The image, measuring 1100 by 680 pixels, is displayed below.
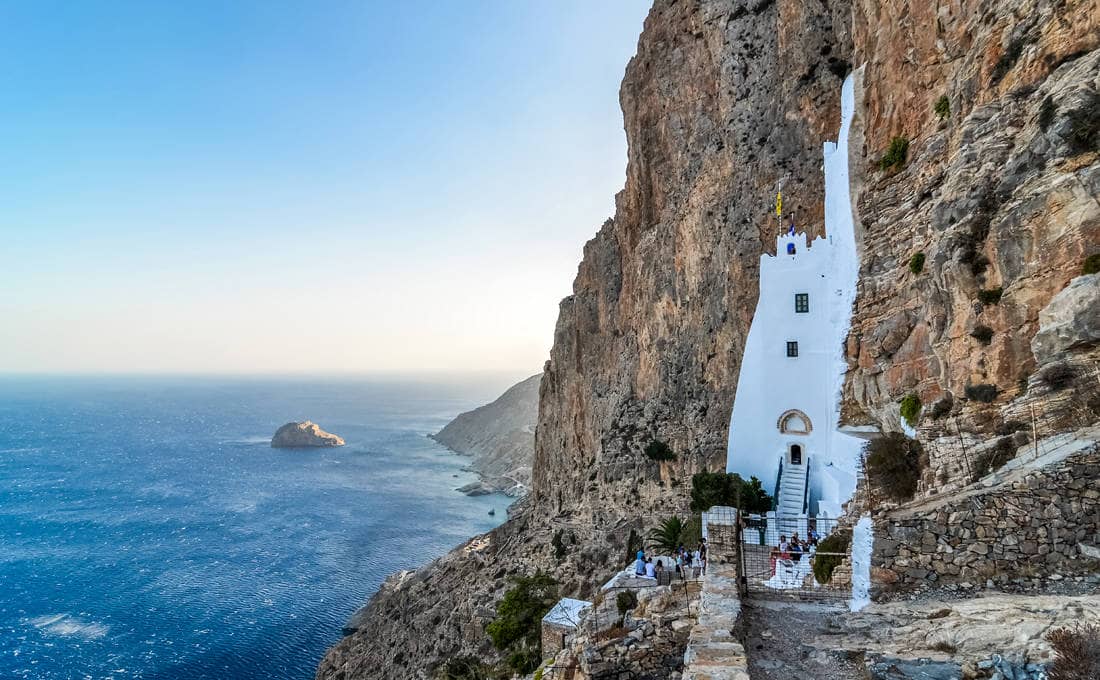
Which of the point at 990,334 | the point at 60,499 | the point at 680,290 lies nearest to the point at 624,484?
the point at 680,290

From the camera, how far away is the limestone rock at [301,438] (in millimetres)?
100438

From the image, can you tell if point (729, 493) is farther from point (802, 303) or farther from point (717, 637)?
point (717, 637)

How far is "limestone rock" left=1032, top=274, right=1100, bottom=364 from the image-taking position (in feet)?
26.1

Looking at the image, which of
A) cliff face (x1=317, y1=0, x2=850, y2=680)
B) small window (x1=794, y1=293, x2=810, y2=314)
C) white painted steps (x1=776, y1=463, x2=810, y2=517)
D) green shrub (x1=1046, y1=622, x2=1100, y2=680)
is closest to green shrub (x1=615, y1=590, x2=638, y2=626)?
green shrub (x1=1046, y1=622, x2=1100, y2=680)

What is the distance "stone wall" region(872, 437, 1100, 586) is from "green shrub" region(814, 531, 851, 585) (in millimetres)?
1481

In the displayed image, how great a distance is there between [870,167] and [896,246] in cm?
342

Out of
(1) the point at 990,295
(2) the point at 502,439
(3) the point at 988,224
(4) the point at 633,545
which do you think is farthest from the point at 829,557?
(2) the point at 502,439

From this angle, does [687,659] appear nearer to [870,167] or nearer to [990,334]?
[990,334]

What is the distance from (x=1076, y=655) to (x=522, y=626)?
19.8 meters

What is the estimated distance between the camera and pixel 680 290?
28969 millimetres

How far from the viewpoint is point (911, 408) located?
13.1 metres

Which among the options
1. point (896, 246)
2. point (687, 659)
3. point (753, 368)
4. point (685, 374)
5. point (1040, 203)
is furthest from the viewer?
point (685, 374)

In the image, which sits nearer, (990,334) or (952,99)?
(990,334)

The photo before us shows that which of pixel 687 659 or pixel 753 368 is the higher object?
pixel 753 368
